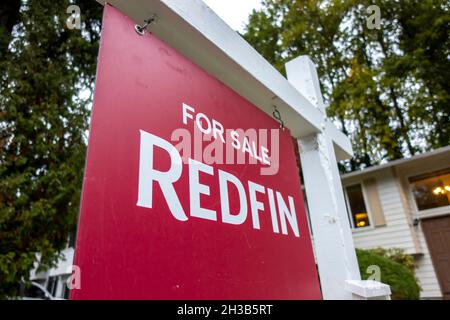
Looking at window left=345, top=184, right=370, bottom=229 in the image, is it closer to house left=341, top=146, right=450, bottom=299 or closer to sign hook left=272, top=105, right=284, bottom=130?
house left=341, top=146, right=450, bottom=299

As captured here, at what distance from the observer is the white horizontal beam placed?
1101 millimetres

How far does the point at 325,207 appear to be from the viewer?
5.78 feet

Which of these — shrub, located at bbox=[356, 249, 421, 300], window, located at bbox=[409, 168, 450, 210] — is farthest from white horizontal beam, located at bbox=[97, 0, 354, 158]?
window, located at bbox=[409, 168, 450, 210]

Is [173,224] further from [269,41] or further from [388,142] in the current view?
[269,41]

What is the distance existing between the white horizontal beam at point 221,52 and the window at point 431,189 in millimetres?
9034

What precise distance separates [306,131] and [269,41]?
13.5m

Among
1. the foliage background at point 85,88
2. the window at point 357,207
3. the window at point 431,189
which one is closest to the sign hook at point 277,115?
the foliage background at point 85,88

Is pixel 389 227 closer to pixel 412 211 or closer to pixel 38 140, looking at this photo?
pixel 412 211

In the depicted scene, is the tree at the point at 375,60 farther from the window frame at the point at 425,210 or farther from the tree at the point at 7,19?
the tree at the point at 7,19

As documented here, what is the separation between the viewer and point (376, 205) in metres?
9.60

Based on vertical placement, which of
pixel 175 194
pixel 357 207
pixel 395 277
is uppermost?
pixel 357 207

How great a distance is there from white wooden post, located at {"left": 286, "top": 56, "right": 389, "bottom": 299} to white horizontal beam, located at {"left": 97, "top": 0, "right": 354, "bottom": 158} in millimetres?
177

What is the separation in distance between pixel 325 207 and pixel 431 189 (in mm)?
9171

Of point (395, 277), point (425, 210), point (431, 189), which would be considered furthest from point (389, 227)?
point (395, 277)
